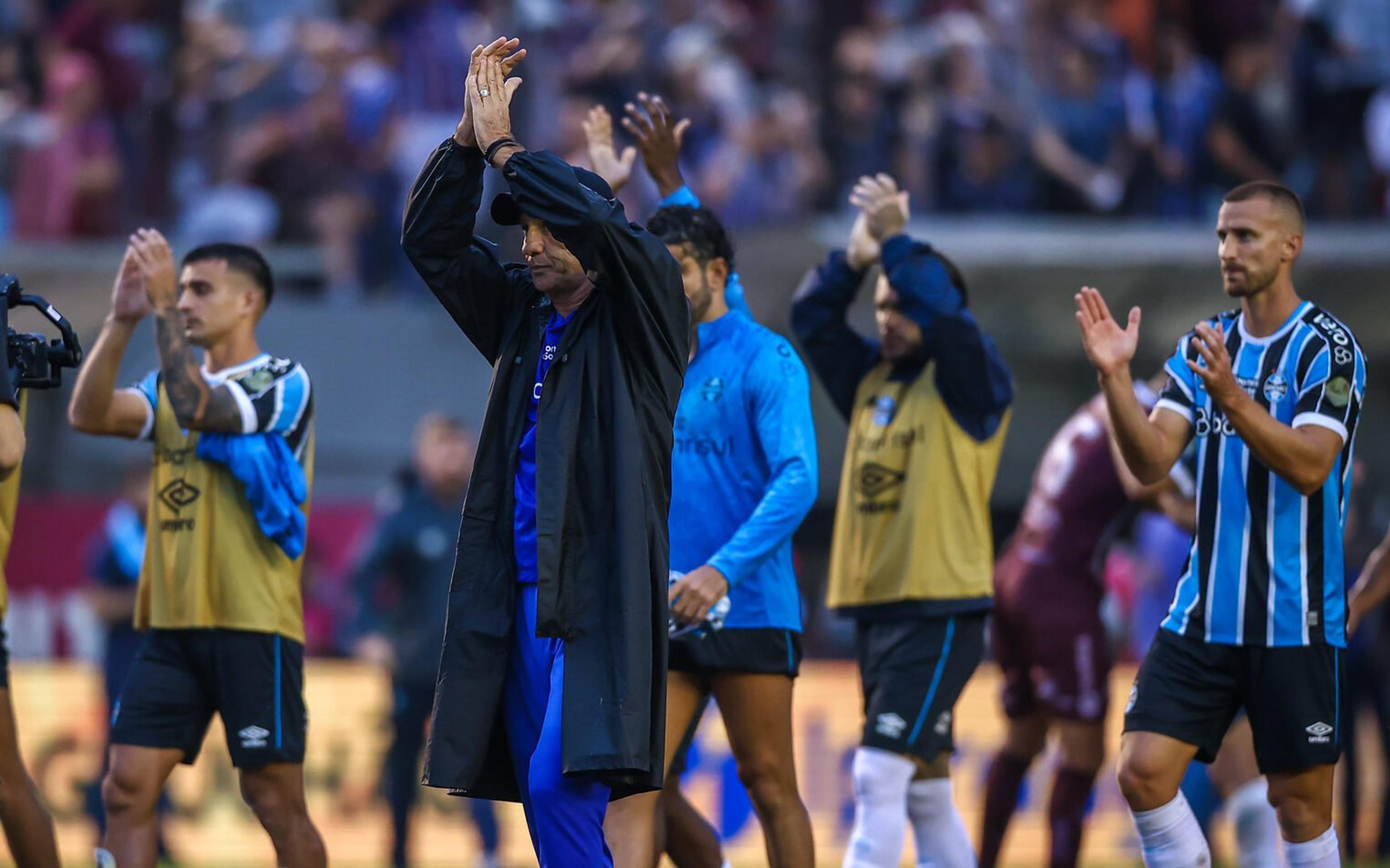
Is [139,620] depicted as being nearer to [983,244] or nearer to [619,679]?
[619,679]

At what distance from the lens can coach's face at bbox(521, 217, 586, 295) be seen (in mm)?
5934

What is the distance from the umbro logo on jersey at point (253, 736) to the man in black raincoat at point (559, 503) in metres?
1.89

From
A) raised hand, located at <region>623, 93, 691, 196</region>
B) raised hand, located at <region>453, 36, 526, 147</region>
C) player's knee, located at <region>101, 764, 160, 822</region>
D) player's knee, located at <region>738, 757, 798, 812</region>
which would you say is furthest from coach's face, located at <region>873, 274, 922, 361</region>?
player's knee, located at <region>101, 764, 160, 822</region>

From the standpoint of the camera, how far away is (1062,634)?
30.6ft

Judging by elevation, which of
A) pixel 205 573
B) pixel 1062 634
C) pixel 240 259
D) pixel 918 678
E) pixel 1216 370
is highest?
pixel 240 259

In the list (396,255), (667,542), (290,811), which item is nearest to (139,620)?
(290,811)

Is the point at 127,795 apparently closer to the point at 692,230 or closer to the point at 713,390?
the point at 713,390

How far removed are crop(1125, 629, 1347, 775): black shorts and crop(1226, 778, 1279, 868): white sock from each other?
2.56m

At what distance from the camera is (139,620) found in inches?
310

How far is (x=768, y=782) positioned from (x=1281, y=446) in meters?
2.21

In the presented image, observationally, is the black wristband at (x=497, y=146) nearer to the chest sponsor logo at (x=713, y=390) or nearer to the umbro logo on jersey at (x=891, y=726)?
the chest sponsor logo at (x=713, y=390)

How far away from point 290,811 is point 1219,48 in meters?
12.5

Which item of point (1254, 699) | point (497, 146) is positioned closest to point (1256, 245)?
point (1254, 699)

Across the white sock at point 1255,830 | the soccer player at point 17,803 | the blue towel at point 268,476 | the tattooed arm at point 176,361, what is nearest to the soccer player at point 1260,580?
the white sock at point 1255,830
